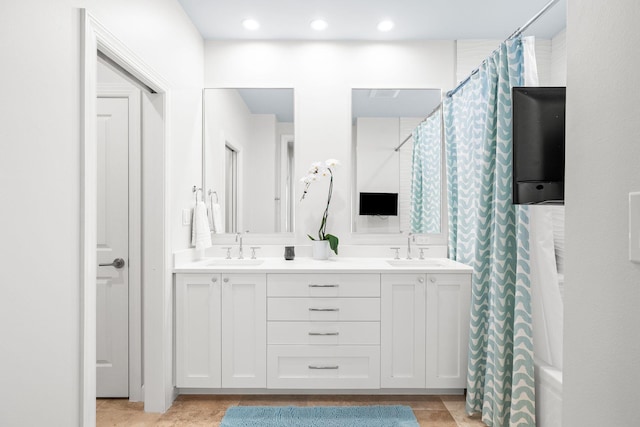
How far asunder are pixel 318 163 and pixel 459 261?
1262mm

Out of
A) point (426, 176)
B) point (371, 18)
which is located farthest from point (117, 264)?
point (371, 18)

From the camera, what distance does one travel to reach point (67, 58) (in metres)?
1.43

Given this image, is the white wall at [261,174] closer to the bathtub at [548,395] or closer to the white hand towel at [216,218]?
the white hand towel at [216,218]

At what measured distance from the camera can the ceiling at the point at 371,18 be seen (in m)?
2.57

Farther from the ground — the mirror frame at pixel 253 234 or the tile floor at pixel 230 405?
the mirror frame at pixel 253 234

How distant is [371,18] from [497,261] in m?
1.86

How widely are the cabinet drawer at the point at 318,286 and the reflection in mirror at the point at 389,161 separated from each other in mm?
650

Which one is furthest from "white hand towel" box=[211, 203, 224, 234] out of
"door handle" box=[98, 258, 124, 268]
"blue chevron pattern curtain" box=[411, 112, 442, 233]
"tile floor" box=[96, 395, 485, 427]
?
"blue chevron pattern curtain" box=[411, 112, 442, 233]

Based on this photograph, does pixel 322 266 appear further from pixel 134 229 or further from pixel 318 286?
pixel 134 229

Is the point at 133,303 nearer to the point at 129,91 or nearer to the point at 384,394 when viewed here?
the point at 129,91

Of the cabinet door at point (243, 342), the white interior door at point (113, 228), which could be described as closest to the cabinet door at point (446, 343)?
the cabinet door at point (243, 342)

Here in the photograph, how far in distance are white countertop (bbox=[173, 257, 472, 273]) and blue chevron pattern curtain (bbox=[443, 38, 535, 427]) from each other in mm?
262

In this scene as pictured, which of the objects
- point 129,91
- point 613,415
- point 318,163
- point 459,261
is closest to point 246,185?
point 318,163

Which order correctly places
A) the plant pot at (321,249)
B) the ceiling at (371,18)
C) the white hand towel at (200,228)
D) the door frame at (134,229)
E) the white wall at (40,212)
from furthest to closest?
1. the plant pot at (321,249)
2. the white hand towel at (200,228)
3. the ceiling at (371,18)
4. the door frame at (134,229)
5. the white wall at (40,212)
